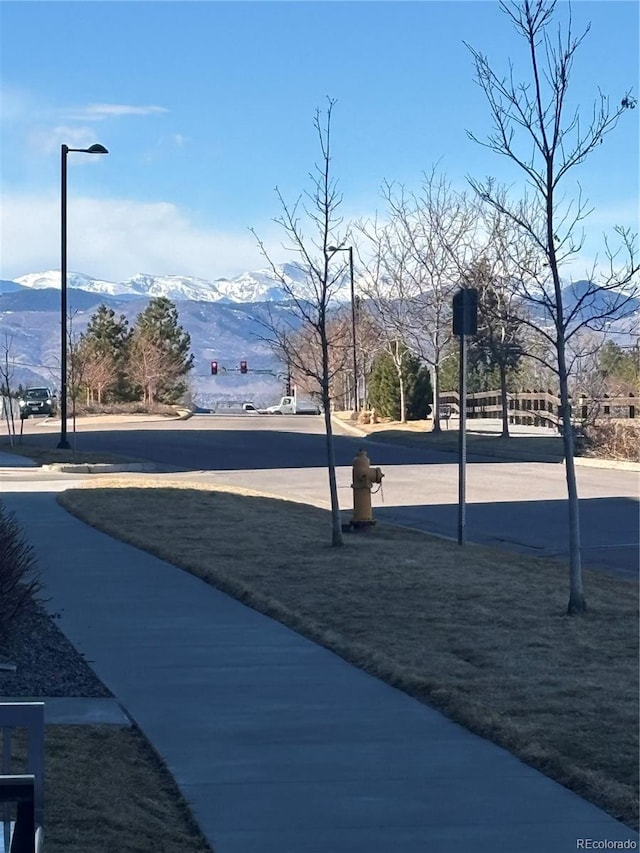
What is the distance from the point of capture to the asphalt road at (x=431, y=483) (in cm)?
1750

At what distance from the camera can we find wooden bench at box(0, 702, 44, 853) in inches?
129

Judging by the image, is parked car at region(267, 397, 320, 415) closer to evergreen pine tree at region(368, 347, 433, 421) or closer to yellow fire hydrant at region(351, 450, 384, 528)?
evergreen pine tree at region(368, 347, 433, 421)

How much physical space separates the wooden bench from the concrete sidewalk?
5.37 feet

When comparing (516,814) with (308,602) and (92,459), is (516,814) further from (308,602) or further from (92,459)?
(92,459)

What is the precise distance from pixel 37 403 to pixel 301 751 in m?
57.6

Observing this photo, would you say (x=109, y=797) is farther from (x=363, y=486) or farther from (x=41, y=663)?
(x=363, y=486)

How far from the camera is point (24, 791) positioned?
329cm

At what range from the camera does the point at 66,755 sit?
20.6 ft

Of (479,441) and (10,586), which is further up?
(479,441)

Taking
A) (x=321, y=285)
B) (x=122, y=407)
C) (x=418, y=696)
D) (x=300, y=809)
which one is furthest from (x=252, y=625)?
(x=122, y=407)

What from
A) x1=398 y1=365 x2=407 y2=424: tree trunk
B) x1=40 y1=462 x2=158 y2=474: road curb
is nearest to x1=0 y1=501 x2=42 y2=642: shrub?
x1=40 y1=462 x2=158 y2=474: road curb

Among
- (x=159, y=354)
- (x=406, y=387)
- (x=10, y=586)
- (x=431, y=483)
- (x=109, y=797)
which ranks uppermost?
(x=159, y=354)

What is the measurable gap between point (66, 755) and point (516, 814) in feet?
7.27

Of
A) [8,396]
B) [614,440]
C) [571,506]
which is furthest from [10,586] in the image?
[8,396]
